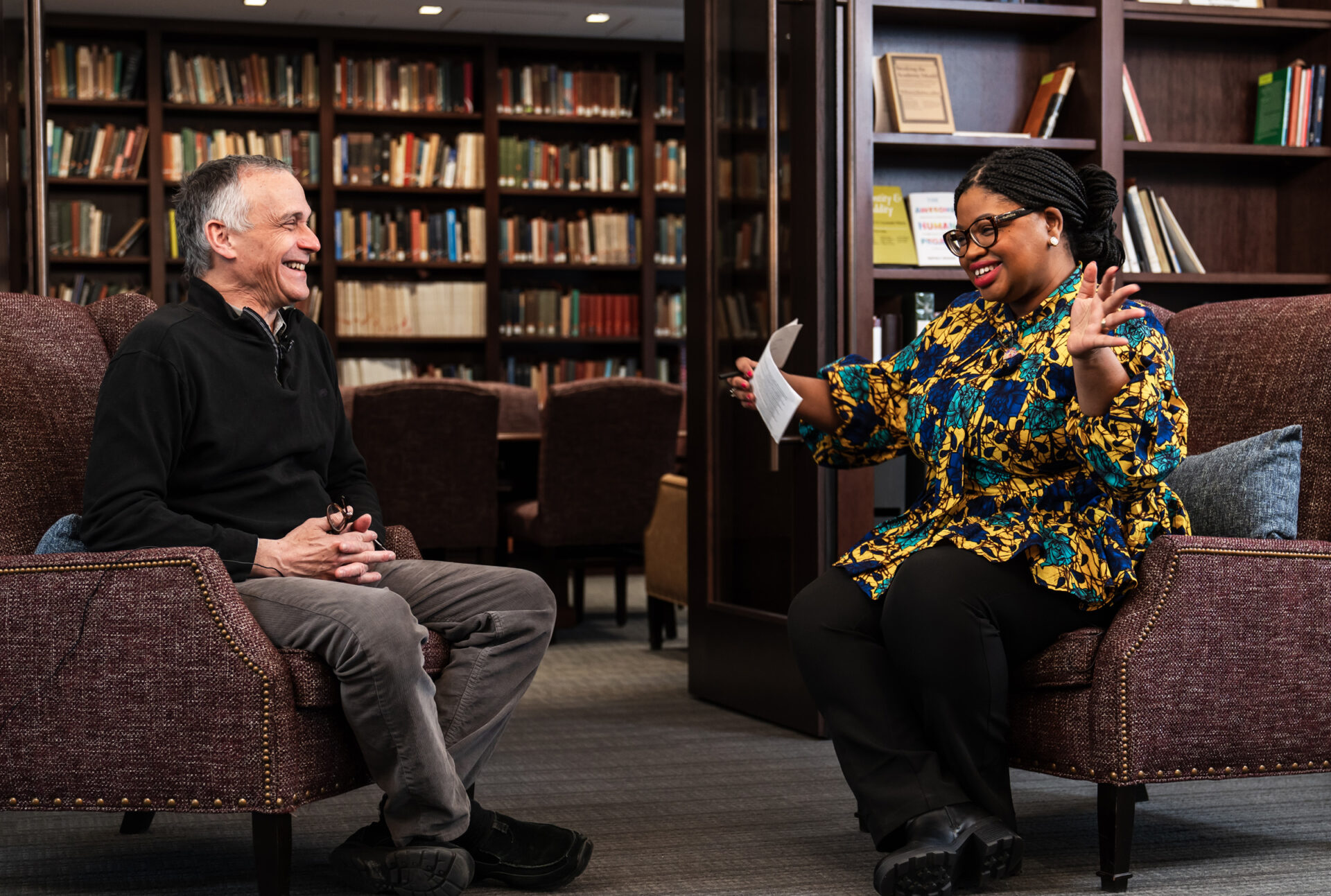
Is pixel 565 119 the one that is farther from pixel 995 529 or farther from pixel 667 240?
pixel 995 529

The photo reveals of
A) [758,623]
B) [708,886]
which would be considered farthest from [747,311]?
[708,886]

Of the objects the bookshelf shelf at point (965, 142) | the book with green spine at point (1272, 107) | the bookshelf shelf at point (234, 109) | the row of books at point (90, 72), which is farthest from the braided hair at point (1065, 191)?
the row of books at point (90, 72)

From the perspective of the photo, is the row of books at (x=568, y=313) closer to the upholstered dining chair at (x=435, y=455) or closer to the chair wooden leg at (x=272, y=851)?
the upholstered dining chair at (x=435, y=455)

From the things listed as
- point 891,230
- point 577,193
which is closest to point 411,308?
point 577,193

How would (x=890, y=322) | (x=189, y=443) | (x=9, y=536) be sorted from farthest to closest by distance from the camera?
(x=890, y=322)
(x=9, y=536)
(x=189, y=443)

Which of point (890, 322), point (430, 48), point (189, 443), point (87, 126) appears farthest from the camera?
point (430, 48)

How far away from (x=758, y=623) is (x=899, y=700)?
1394mm

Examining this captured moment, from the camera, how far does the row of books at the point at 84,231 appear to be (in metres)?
6.80

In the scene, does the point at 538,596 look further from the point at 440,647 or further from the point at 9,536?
the point at 9,536

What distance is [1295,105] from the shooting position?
4008mm

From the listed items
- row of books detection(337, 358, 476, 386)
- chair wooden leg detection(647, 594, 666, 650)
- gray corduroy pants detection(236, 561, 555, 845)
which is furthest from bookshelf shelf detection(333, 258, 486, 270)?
gray corduroy pants detection(236, 561, 555, 845)

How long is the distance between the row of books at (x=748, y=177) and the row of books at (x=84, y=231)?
4177 millimetres

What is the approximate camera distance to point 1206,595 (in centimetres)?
220

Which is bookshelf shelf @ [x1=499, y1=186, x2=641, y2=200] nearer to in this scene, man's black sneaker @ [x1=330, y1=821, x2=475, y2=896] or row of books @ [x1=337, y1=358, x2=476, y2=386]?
row of books @ [x1=337, y1=358, x2=476, y2=386]
